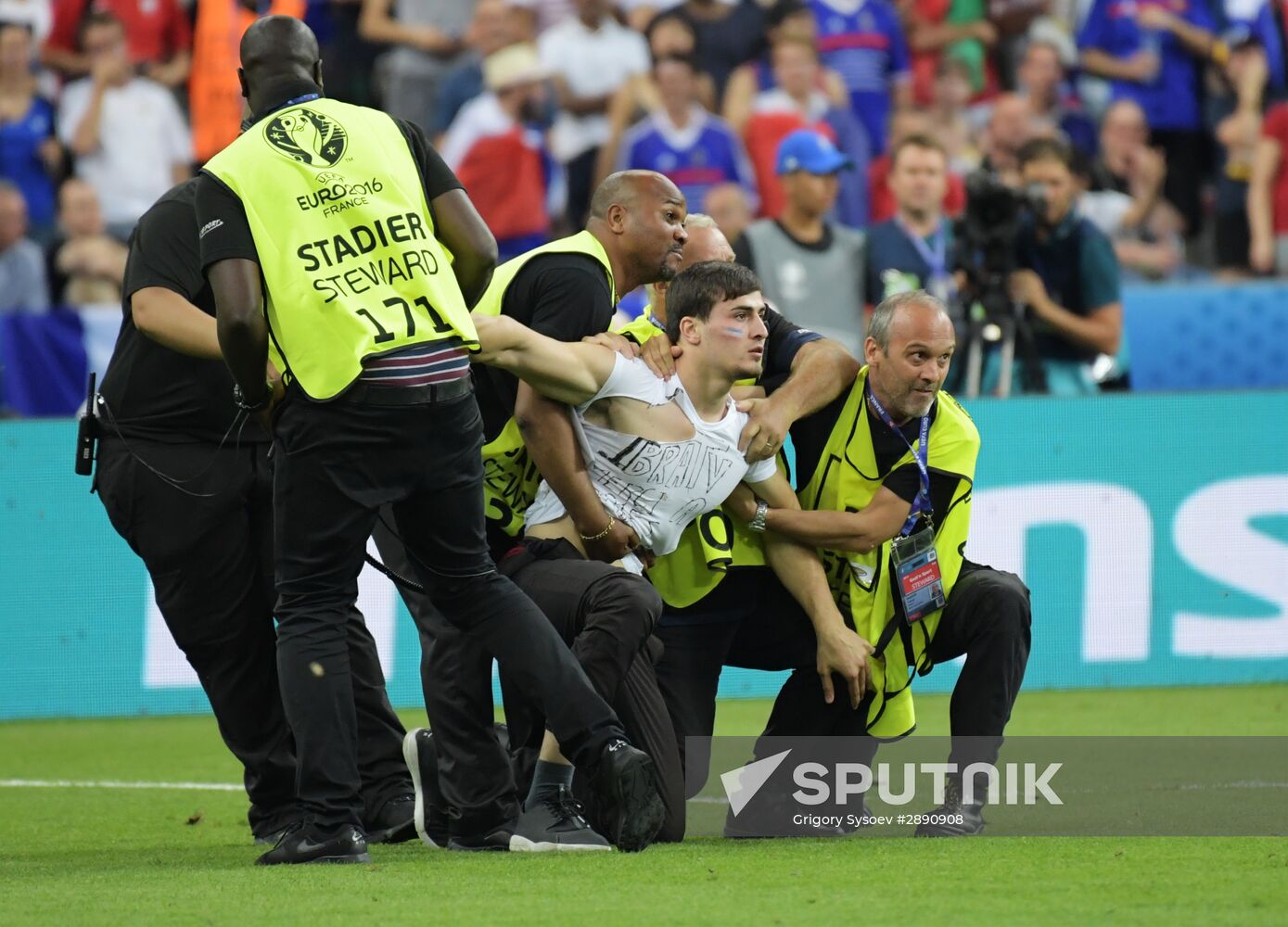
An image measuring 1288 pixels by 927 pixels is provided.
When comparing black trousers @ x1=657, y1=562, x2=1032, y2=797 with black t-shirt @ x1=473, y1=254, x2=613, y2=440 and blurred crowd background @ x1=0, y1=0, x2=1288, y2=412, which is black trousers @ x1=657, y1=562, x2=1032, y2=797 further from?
blurred crowd background @ x1=0, y1=0, x2=1288, y2=412

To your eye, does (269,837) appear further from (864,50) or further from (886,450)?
(864,50)

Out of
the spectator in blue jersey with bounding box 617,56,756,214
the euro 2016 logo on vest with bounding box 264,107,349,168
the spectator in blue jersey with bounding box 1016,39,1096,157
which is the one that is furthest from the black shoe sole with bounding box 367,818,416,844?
the spectator in blue jersey with bounding box 1016,39,1096,157

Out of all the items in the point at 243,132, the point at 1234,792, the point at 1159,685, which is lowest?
the point at 1159,685

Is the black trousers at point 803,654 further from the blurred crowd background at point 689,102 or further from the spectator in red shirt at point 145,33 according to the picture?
the spectator in red shirt at point 145,33

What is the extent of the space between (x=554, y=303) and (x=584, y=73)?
754 cm

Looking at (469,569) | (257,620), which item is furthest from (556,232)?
(469,569)

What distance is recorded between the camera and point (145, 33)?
12.6m

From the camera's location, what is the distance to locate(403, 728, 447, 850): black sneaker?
5438 millimetres

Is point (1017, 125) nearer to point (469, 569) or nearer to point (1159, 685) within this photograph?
point (1159, 685)

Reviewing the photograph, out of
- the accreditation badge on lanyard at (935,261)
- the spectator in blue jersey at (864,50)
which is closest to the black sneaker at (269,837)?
the accreditation badge on lanyard at (935,261)

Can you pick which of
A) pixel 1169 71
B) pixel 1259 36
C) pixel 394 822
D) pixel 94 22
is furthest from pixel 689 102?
pixel 394 822

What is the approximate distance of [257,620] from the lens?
5754 millimetres

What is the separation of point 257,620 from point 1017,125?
820 centimetres

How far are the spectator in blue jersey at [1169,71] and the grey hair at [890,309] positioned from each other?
8089 millimetres
